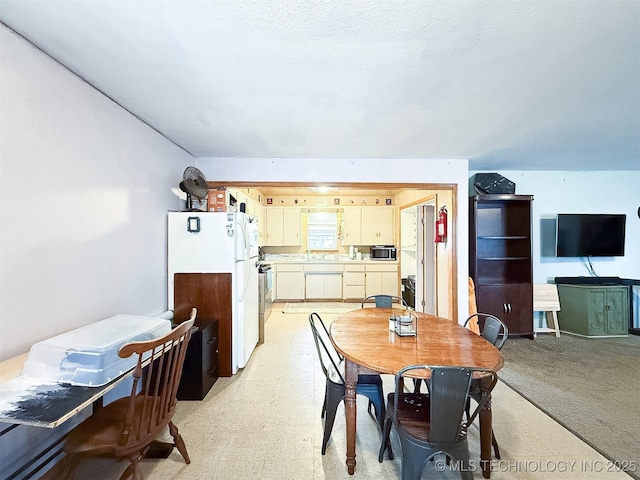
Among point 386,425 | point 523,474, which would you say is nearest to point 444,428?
point 386,425

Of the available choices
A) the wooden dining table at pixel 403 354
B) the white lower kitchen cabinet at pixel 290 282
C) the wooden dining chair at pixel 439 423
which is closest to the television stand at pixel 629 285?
the wooden dining table at pixel 403 354

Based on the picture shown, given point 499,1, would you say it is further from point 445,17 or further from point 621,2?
point 621,2

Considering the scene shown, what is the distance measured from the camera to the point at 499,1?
1164 millimetres

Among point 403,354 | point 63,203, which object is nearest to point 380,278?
point 403,354

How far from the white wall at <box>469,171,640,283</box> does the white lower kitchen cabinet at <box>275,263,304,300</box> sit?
13.9 ft

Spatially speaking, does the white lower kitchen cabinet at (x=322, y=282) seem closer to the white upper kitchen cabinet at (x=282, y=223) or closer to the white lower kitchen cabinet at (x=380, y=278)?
the white lower kitchen cabinet at (x=380, y=278)

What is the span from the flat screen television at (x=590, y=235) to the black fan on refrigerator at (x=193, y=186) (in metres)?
4.95

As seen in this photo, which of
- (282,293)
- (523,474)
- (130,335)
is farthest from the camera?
(282,293)

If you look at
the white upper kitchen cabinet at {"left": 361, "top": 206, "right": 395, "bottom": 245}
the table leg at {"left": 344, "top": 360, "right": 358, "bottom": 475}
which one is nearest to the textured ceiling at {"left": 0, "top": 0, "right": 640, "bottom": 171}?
the table leg at {"left": 344, "top": 360, "right": 358, "bottom": 475}

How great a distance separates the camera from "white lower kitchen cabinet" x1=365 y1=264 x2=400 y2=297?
612 cm

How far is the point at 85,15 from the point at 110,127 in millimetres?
937

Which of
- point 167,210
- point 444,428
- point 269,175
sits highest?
point 269,175

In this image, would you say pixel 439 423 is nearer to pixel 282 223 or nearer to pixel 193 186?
pixel 193 186

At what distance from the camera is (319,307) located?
582cm
